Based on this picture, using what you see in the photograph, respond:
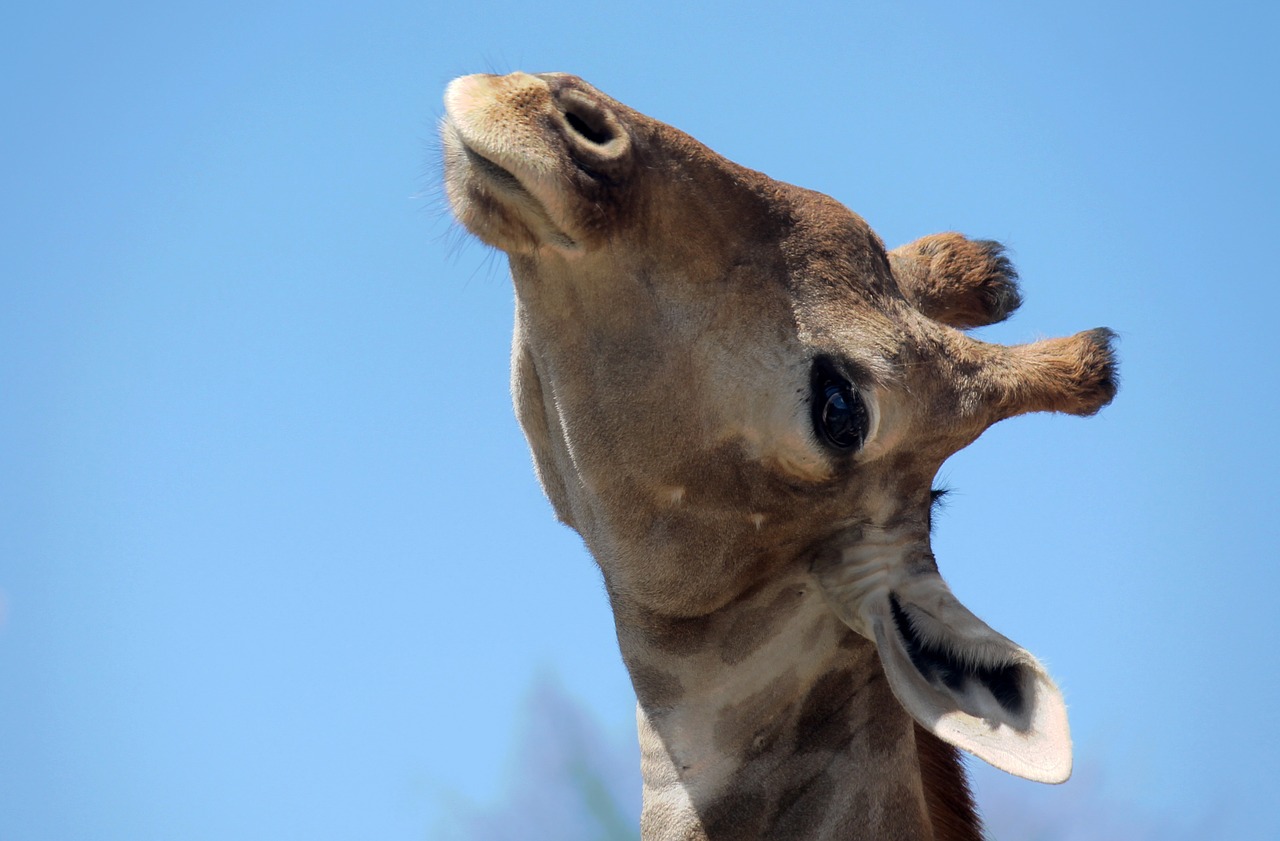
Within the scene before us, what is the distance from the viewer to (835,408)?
441 cm

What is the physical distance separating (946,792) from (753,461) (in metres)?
1.55

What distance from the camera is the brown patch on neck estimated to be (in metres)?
4.94

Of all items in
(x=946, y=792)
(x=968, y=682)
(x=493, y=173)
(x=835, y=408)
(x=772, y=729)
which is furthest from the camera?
(x=946, y=792)

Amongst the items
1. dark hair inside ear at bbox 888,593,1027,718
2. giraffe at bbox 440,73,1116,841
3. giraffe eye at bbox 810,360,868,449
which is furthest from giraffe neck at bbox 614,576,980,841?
giraffe eye at bbox 810,360,868,449

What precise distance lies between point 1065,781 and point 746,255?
187 cm

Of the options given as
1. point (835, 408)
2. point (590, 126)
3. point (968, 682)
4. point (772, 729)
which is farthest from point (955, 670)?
point (590, 126)

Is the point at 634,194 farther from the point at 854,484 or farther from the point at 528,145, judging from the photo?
the point at 854,484

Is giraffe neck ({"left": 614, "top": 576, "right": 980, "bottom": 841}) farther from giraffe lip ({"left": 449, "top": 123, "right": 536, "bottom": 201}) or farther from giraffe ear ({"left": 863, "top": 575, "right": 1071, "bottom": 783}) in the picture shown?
giraffe lip ({"left": 449, "top": 123, "right": 536, "bottom": 201})

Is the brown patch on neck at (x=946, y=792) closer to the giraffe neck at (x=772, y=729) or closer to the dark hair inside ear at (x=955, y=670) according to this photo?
the giraffe neck at (x=772, y=729)

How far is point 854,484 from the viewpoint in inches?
181

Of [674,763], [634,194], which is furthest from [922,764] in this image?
[634,194]

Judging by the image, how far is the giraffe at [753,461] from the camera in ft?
13.8

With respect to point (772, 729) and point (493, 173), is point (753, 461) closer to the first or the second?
point (772, 729)

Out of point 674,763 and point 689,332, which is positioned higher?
point 689,332
